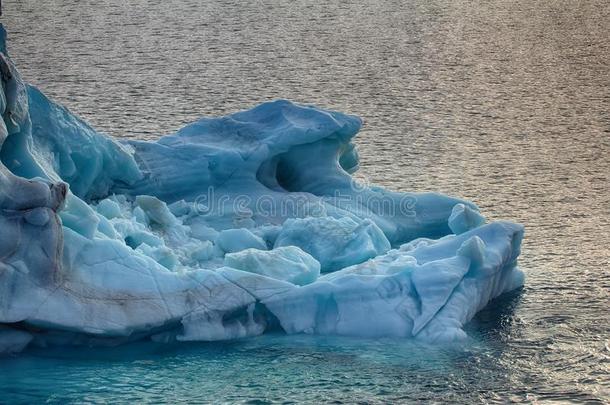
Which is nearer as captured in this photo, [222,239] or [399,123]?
[222,239]

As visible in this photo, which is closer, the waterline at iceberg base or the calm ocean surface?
the calm ocean surface

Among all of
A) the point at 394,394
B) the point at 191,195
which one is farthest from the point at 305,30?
the point at 394,394

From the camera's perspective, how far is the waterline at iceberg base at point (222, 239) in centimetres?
1131

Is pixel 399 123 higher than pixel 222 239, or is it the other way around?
pixel 399 123

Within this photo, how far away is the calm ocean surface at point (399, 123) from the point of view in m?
11.1

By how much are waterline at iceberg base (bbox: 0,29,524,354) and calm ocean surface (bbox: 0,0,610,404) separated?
275mm

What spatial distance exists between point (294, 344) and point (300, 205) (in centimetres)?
294

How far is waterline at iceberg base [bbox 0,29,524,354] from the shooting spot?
37.1ft

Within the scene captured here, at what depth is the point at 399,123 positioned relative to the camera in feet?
70.5

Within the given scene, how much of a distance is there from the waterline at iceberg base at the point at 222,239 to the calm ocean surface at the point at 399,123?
27 cm

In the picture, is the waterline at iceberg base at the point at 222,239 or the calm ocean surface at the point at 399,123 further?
the waterline at iceberg base at the point at 222,239

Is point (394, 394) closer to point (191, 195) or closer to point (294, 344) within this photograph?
point (294, 344)

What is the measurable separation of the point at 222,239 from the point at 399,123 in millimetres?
8598

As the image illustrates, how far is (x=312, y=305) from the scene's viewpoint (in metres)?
11.9
